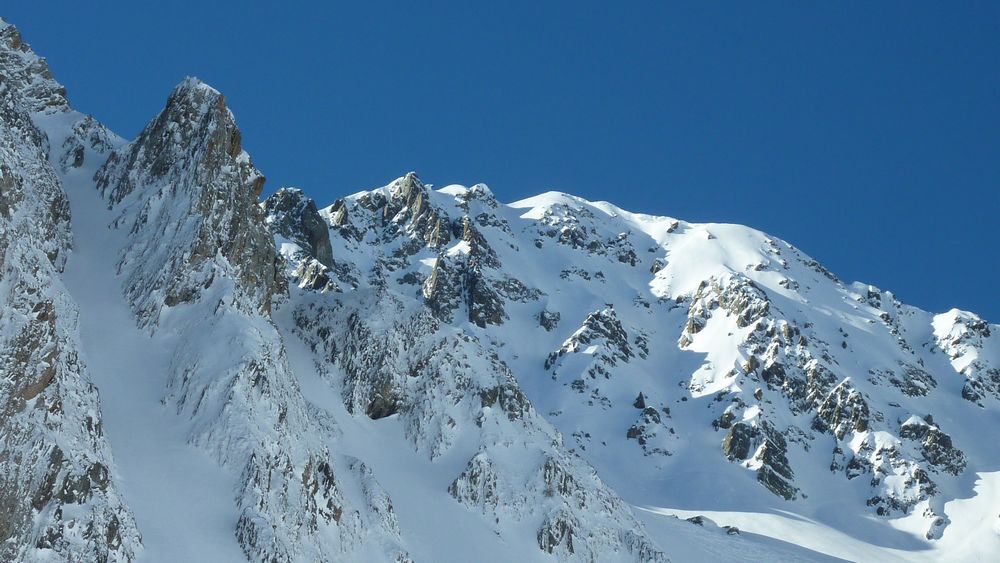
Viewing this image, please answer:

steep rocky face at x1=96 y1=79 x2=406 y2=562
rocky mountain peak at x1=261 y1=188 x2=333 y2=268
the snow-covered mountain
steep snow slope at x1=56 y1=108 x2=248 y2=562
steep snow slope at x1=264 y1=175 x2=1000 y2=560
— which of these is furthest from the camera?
steep snow slope at x1=264 y1=175 x2=1000 y2=560

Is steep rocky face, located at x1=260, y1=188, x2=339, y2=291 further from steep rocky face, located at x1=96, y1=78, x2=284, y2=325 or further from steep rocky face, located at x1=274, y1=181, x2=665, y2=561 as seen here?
steep rocky face, located at x1=96, y1=78, x2=284, y2=325

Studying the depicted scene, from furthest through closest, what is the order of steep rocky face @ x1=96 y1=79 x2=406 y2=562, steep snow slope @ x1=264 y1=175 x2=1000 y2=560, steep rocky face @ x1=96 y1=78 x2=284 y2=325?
steep snow slope @ x1=264 y1=175 x2=1000 y2=560 < steep rocky face @ x1=96 y1=78 x2=284 y2=325 < steep rocky face @ x1=96 y1=79 x2=406 y2=562

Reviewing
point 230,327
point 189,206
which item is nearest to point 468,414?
point 230,327

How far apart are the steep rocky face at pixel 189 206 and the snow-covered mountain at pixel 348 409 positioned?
17 cm

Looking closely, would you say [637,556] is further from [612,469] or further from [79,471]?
[612,469]

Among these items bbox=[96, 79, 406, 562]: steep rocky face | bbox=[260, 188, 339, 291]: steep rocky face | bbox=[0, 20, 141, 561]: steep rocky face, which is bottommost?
bbox=[0, 20, 141, 561]: steep rocky face

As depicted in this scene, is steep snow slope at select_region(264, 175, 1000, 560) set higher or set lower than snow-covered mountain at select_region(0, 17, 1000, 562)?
higher

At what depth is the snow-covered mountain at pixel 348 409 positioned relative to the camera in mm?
38438

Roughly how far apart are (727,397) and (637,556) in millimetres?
73538

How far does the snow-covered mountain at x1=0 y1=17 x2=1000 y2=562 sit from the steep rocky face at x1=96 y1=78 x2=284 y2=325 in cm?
17

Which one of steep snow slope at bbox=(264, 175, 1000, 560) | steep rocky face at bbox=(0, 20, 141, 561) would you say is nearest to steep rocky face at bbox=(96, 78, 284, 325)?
steep rocky face at bbox=(0, 20, 141, 561)

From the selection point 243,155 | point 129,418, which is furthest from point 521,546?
point 243,155

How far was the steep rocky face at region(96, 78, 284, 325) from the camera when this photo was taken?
52719 millimetres

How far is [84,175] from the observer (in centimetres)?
6594
